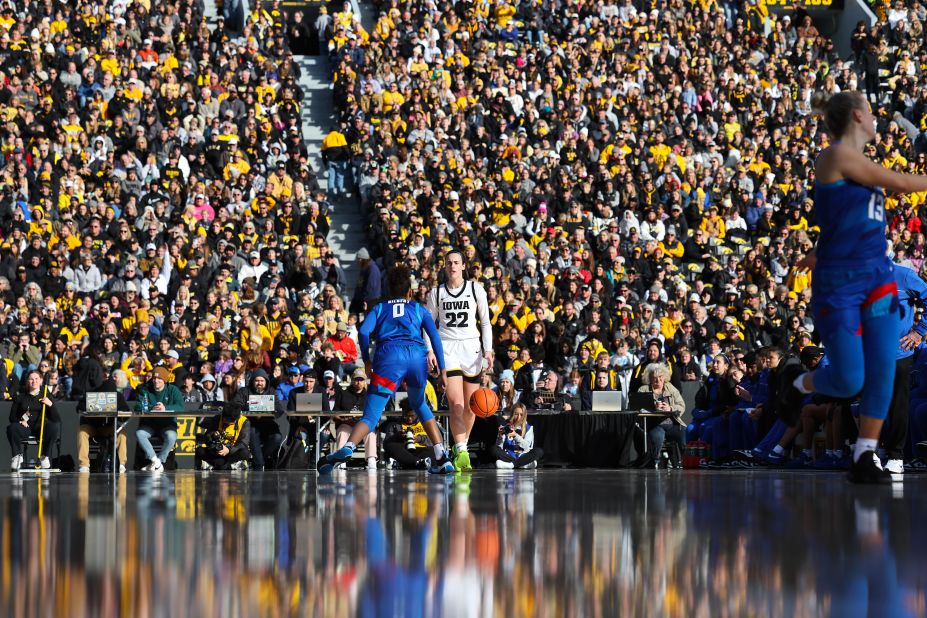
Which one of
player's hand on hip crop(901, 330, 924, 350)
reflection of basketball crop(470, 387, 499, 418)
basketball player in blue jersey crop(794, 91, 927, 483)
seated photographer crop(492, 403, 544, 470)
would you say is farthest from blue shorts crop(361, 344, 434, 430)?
seated photographer crop(492, 403, 544, 470)

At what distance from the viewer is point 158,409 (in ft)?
56.1

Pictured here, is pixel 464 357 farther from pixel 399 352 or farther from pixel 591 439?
pixel 591 439

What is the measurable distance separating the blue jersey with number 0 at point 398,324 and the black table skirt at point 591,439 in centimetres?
634

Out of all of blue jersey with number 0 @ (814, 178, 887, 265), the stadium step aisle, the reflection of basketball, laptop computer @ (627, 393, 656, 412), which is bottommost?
laptop computer @ (627, 393, 656, 412)

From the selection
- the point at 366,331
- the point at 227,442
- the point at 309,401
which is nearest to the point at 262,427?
the point at 227,442

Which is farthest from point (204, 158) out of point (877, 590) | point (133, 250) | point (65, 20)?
point (877, 590)

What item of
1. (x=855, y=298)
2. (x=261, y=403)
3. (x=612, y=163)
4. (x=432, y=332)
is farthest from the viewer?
(x=612, y=163)

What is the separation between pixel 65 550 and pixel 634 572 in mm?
1728

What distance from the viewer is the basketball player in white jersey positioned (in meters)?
12.7

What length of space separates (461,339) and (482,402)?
63cm

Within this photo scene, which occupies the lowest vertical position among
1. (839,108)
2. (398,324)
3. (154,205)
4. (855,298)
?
(398,324)

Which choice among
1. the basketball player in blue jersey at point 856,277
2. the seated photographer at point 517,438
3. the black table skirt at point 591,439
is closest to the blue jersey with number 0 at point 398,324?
the basketball player in blue jersey at point 856,277

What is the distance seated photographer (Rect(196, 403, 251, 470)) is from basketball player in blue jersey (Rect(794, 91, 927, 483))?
1063 cm

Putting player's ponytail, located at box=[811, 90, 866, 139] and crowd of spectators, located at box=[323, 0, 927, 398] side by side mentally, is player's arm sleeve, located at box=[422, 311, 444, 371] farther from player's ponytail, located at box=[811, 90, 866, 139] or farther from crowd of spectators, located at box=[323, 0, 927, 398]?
crowd of spectators, located at box=[323, 0, 927, 398]
